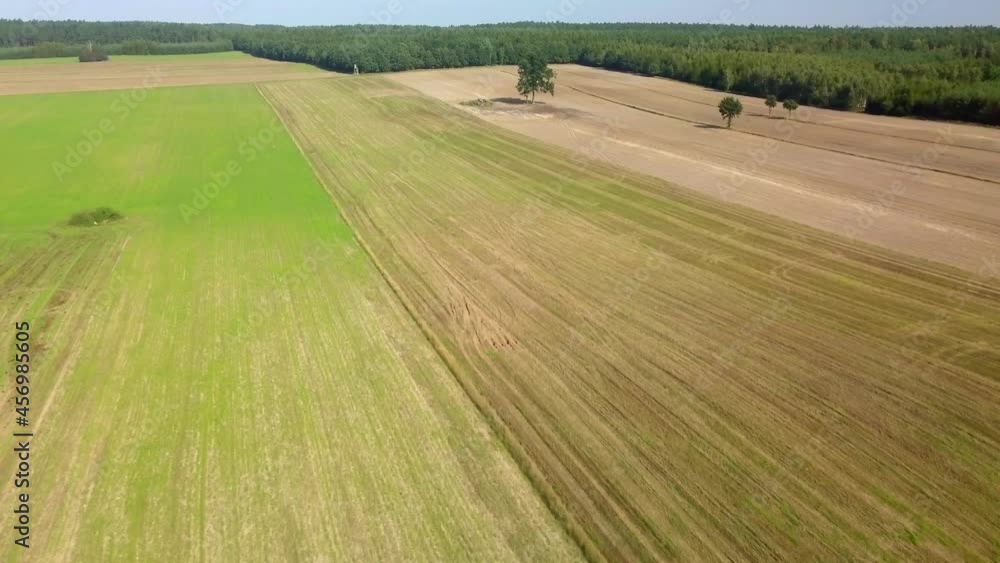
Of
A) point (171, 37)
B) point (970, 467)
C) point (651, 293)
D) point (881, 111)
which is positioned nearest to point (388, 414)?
point (651, 293)

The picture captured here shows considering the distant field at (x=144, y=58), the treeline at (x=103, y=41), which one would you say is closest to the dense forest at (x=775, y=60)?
the treeline at (x=103, y=41)

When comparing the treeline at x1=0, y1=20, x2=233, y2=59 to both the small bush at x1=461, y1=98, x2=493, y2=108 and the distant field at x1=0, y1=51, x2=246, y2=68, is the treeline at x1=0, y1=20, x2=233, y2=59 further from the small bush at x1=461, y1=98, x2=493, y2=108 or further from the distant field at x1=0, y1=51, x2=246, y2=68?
the small bush at x1=461, y1=98, x2=493, y2=108

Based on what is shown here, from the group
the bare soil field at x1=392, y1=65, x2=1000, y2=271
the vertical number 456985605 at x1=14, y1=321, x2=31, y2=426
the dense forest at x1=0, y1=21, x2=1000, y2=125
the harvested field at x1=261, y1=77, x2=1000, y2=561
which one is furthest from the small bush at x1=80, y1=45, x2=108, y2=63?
the vertical number 456985605 at x1=14, y1=321, x2=31, y2=426

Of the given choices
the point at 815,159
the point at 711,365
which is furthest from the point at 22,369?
the point at 815,159

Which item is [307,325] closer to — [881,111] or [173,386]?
[173,386]

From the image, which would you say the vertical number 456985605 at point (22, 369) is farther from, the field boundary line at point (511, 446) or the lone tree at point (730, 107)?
the lone tree at point (730, 107)

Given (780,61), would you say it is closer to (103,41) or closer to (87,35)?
(103,41)
